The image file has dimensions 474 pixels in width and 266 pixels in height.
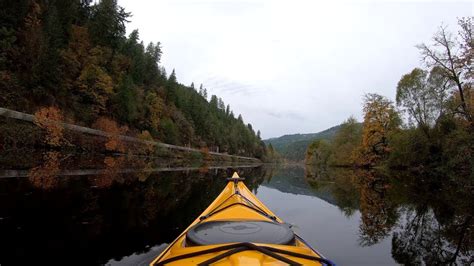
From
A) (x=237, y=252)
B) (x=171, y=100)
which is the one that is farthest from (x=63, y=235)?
(x=171, y=100)

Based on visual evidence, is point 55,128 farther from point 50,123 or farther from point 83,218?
point 83,218

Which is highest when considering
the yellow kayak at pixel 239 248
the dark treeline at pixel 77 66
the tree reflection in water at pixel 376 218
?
the dark treeline at pixel 77 66

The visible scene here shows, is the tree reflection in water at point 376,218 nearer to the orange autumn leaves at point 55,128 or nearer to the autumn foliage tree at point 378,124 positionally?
the orange autumn leaves at point 55,128

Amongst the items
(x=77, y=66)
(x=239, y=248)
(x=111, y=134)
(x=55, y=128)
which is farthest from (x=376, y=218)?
(x=77, y=66)

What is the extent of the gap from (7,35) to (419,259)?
29357 millimetres

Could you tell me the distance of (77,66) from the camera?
31000 millimetres

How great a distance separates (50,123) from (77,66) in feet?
32.9

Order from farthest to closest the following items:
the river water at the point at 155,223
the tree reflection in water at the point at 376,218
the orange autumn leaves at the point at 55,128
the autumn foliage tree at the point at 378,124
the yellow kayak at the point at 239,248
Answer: the autumn foliage tree at the point at 378,124 < the orange autumn leaves at the point at 55,128 < the tree reflection in water at the point at 376,218 < the river water at the point at 155,223 < the yellow kayak at the point at 239,248

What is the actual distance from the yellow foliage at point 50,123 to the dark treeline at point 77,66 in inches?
64.4

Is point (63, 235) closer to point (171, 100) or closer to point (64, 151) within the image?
point (64, 151)

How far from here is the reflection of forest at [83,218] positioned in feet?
16.4

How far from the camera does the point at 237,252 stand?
2.83 m

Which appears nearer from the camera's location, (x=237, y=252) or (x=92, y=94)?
(x=237, y=252)

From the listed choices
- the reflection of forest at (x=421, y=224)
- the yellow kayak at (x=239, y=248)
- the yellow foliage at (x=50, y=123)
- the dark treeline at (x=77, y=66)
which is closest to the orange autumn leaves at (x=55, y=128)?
the yellow foliage at (x=50, y=123)
